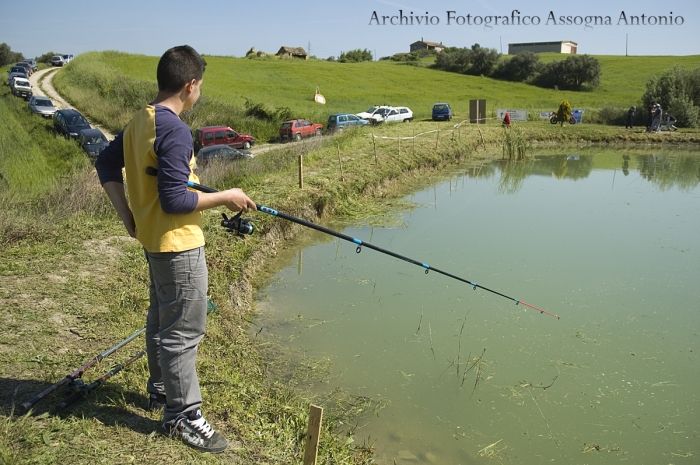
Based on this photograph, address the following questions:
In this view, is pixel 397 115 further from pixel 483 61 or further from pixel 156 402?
pixel 483 61

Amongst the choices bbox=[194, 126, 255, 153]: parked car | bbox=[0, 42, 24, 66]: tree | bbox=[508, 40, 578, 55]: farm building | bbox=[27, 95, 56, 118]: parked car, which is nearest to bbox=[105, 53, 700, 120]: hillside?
bbox=[194, 126, 255, 153]: parked car

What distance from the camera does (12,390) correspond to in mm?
3070

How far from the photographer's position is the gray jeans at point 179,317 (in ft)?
8.57

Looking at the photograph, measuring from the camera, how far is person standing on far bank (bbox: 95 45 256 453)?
8.03ft

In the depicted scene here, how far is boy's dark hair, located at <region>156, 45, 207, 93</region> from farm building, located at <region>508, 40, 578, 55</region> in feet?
256

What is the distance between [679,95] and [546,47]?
176 feet

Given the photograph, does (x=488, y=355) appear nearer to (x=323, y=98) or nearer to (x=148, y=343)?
(x=148, y=343)

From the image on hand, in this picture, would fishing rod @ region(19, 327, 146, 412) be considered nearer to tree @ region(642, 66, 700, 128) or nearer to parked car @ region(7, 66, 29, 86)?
tree @ region(642, 66, 700, 128)

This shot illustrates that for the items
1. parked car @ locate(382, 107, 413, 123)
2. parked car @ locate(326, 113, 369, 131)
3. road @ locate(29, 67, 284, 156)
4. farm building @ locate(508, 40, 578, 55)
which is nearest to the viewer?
road @ locate(29, 67, 284, 156)

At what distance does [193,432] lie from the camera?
2814 millimetres

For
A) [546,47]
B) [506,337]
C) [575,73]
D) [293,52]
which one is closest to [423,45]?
[546,47]

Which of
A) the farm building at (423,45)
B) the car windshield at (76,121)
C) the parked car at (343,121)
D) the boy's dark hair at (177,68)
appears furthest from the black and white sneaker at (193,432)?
the farm building at (423,45)

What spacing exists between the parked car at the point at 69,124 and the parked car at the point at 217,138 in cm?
412

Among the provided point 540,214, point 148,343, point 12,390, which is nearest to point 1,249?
point 12,390
